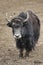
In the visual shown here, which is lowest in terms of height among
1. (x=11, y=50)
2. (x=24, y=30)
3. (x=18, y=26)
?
(x=11, y=50)

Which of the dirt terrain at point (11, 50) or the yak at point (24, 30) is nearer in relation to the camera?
the yak at point (24, 30)

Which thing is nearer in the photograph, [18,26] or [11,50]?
[18,26]

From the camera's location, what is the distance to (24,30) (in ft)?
26.0

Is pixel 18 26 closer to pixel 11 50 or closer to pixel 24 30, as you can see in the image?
pixel 24 30

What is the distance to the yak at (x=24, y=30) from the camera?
7.68 m

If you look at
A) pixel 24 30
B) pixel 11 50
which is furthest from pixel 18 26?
pixel 11 50

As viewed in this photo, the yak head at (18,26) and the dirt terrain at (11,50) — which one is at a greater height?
the yak head at (18,26)

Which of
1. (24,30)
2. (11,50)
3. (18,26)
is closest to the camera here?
(18,26)

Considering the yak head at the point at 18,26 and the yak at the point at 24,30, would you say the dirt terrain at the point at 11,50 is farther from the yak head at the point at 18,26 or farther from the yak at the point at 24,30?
the yak head at the point at 18,26

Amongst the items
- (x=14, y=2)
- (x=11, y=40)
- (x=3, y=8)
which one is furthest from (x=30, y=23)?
(x=14, y=2)

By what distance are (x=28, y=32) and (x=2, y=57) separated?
→ 1.03 meters

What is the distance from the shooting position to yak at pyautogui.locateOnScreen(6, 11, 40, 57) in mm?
7684

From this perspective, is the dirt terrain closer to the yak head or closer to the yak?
the yak

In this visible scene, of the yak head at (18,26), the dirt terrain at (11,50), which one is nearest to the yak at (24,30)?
the yak head at (18,26)
